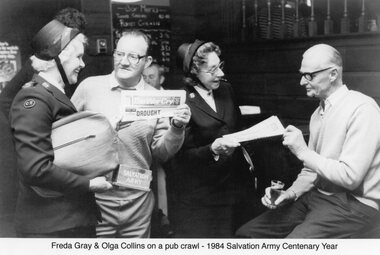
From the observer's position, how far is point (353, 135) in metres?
1.37

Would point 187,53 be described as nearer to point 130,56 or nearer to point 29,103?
point 130,56

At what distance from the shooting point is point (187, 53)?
174 centimetres

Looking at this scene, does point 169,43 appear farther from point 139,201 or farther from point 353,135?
point 353,135

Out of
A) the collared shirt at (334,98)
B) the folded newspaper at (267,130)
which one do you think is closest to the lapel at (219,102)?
the folded newspaper at (267,130)

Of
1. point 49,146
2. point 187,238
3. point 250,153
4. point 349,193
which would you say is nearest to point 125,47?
point 49,146

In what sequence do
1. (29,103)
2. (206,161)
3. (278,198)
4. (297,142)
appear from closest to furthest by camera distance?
(29,103)
(297,142)
(278,198)
(206,161)

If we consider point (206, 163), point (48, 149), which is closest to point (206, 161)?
point (206, 163)

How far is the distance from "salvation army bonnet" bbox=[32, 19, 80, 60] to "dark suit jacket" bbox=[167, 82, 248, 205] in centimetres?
58

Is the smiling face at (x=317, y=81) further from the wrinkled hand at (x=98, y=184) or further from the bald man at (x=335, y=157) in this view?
the wrinkled hand at (x=98, y=184)

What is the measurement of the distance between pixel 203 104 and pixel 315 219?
2.04ft

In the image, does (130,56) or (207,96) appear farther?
(207,96)

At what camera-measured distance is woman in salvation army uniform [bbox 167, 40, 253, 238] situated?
169 centimetres

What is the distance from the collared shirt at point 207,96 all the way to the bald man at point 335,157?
39 centimetres

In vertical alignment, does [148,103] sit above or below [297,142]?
above
